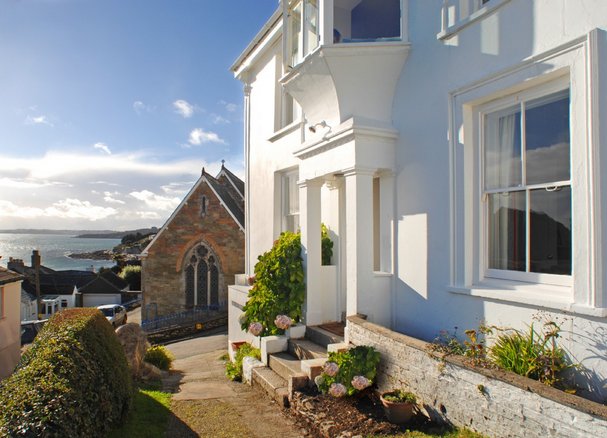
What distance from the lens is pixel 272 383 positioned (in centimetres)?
656

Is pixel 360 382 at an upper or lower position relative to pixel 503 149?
lower

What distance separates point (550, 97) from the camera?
4582mm

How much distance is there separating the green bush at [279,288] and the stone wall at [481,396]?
90.1 inches

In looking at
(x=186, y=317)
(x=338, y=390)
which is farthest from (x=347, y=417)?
(x=186, y=317)

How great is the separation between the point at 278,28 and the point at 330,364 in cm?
793

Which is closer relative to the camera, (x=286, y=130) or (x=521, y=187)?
(x=521, y=187)

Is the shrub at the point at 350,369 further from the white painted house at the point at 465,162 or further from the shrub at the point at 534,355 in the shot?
the shrub at the point at 534,355

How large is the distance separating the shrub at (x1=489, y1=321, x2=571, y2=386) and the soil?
3.15ft

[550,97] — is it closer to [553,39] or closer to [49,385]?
[553,39]

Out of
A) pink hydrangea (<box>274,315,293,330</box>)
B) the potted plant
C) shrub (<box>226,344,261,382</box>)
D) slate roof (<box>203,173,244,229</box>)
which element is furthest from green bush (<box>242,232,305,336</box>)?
slate roof (<box>203,173,244,229</box>)

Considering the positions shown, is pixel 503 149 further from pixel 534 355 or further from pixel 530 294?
pixel 534 355

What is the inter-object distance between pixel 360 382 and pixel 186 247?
22556mm

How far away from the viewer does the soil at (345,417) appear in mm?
4507

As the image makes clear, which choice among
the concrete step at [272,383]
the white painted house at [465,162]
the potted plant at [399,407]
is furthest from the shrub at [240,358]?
the potted plant at [399,407]
